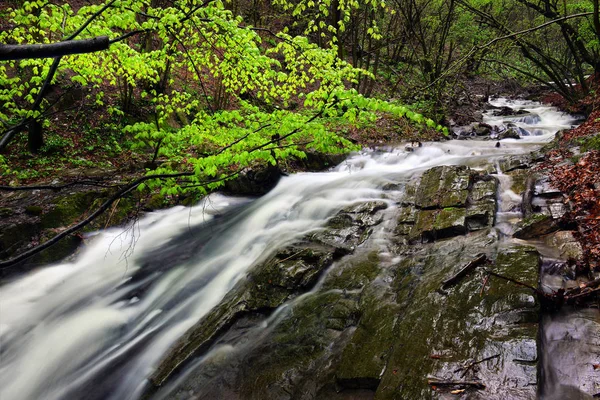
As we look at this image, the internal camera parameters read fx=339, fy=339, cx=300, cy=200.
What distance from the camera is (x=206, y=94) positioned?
8.76 meters

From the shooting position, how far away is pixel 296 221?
26.1 feet

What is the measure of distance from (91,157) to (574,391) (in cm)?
1149

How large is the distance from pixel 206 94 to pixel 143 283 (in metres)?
4.88

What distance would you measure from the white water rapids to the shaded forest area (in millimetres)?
1126

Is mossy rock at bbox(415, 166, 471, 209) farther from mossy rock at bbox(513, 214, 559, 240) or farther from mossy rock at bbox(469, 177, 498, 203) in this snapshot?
mossy rock at bbox(513, 214, 559, 240)

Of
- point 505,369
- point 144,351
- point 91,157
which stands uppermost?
point 91,157

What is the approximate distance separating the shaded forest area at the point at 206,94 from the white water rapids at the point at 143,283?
1126mm

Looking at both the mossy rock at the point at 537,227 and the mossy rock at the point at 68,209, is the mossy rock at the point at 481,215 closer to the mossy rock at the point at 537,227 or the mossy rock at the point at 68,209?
the mossy rock at the point at 537,227

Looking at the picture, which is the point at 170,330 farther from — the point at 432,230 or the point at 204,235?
the point at 432,230

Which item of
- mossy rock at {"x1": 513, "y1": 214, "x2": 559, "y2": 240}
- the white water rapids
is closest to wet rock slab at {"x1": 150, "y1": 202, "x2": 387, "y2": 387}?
the white water rapids

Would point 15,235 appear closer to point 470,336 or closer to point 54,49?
point 54,49

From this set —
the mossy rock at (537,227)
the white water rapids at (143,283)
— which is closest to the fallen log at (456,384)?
the mossy rock at (537,227)

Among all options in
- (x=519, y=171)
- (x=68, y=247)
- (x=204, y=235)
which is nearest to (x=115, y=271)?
(x=68, y=247)

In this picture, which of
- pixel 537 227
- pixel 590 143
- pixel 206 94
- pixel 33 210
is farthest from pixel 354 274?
pixel 33 210
